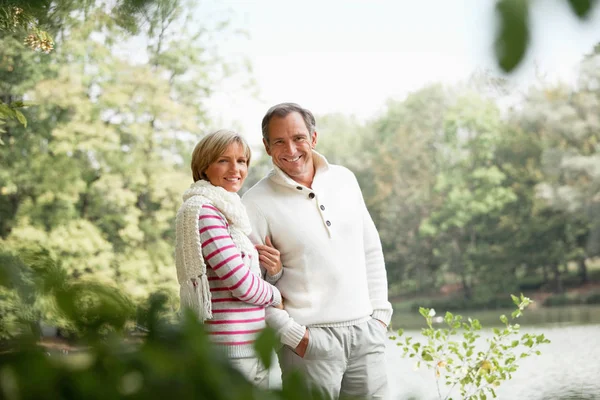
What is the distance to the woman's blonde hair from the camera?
1.76 m

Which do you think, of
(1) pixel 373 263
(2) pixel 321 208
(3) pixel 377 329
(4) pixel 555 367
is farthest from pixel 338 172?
(4) pixel 555 367

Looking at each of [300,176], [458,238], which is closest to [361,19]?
[458,238]

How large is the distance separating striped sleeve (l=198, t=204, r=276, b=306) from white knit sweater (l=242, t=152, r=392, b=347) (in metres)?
0.22

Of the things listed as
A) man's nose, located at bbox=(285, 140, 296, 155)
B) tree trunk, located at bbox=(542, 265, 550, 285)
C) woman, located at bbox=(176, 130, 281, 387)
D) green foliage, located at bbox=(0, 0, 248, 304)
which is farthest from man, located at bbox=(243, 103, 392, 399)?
tree trunk, located at bbox=(542, 265, 550, 285)

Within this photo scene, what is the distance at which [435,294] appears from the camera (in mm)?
13297

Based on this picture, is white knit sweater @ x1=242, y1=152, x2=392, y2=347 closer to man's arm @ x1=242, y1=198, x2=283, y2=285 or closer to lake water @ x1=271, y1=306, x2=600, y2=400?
man's arm @ x1=242, y1=198, x2=283, y2=285

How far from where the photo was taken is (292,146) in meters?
1.99

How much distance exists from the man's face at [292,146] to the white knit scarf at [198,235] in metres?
0.28

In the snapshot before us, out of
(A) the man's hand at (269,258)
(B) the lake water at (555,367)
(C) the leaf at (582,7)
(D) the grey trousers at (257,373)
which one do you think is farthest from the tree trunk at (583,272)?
(D) the grey trousers at (257,373)

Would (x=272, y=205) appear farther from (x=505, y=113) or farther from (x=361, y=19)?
(x=505, y=113)

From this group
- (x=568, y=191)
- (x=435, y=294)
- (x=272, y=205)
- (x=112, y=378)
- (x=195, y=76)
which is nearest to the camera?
(x=112, y=378)

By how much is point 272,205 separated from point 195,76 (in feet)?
31.0

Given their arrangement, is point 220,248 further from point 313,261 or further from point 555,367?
point 555,367

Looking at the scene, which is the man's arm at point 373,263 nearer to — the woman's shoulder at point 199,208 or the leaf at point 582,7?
the woman's shoulder at point 199,208
